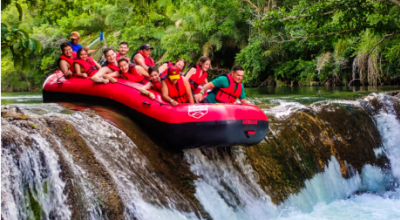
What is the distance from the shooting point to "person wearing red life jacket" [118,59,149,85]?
268 inches

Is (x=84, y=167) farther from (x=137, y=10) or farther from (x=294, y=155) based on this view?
(x=294, y=155)

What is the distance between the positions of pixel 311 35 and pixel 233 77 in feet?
20.6

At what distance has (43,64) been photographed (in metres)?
25.9

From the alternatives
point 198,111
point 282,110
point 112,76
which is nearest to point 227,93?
point 198,111

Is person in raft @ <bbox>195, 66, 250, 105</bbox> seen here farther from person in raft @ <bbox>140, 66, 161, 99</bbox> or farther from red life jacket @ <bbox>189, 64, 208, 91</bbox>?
red life jacket @ <bbox>189, 64, 208, 91</bbox>

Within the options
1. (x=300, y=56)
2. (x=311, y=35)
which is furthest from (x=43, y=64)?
(x=311, y=35)

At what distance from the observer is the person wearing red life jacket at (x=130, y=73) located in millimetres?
6797

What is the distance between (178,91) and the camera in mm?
5711

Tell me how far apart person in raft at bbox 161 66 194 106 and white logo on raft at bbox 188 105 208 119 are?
464mm

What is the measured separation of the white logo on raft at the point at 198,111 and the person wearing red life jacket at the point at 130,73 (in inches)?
76.5

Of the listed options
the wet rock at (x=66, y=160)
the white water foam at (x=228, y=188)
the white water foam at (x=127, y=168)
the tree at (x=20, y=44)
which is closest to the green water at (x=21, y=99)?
the white water foam at (x=127, y=168)

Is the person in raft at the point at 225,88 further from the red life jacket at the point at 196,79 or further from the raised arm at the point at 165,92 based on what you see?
the red life jacket at the point at 196,79

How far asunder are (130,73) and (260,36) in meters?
13.7

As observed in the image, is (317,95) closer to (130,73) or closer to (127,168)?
(130,73)
